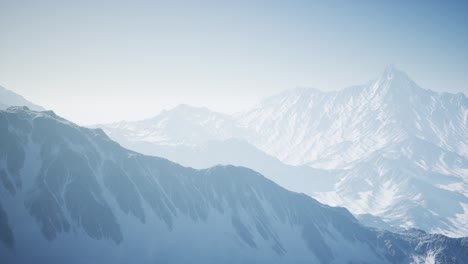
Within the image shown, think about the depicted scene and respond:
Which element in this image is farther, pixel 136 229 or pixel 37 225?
pixel 136 229

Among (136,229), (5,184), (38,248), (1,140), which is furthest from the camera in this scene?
(136,229)

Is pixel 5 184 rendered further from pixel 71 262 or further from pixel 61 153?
pixel 71 262

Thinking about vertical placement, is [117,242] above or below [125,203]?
below

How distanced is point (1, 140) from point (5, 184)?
2220cm

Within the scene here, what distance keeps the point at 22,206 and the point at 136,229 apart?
156 feet

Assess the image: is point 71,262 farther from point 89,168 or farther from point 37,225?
point 89,168

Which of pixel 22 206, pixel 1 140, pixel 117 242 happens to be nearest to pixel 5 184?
pixel 22 206

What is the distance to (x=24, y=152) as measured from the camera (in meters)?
182

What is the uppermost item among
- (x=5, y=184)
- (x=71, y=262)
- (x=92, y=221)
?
(x=5, y=184)

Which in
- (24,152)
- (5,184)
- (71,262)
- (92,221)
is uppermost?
(24,152)

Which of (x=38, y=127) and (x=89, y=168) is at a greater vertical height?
(x=38, y=127)

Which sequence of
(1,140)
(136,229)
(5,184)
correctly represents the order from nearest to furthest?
(5,184)
(1,140)
(136,229)

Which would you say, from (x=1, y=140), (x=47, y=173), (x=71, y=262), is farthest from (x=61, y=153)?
(x=71, y=262)

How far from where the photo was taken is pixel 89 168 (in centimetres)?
19362
